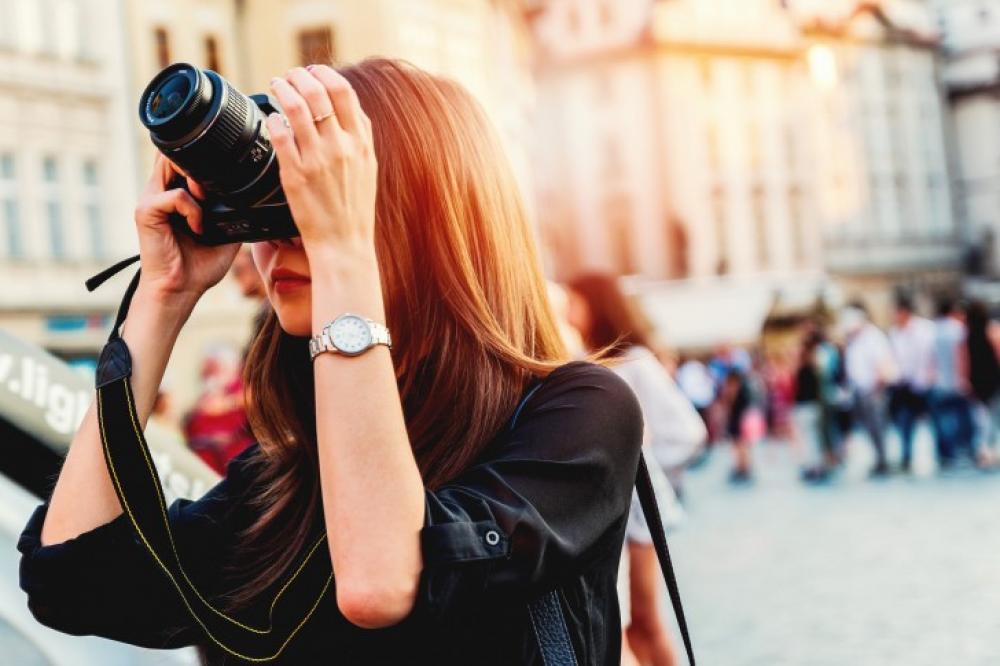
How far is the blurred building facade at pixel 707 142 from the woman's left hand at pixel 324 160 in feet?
110

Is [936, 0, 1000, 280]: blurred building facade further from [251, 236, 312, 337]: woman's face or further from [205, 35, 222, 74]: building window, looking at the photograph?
[251, 236, 312, 337]: woman's face

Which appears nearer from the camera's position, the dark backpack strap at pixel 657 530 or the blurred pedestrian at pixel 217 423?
the dark backpack strap at pixel 657 530

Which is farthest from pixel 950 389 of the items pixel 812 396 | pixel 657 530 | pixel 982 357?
pixel 657 530

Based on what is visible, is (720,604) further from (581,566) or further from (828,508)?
(581,566)

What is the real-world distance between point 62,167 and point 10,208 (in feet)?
4.24

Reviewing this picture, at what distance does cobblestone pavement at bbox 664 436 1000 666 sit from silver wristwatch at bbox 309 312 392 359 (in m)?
4.63

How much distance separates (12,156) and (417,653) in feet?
67.4

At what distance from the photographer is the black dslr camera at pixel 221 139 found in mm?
1312

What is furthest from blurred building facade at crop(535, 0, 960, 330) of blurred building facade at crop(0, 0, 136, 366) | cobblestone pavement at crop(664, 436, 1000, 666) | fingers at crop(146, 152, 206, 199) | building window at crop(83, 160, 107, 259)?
fingers at crop(146, 152, 206, 199)

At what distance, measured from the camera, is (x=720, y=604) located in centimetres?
708

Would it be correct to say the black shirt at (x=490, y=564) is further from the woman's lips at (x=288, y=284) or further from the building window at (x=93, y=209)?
the building window at (x=93, y=209)

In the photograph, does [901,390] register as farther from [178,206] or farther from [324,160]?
[324,160]

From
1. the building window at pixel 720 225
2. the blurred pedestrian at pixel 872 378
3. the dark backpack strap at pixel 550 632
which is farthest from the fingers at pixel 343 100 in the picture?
the building window at pixel 720 225

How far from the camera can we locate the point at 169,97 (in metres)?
1.34
